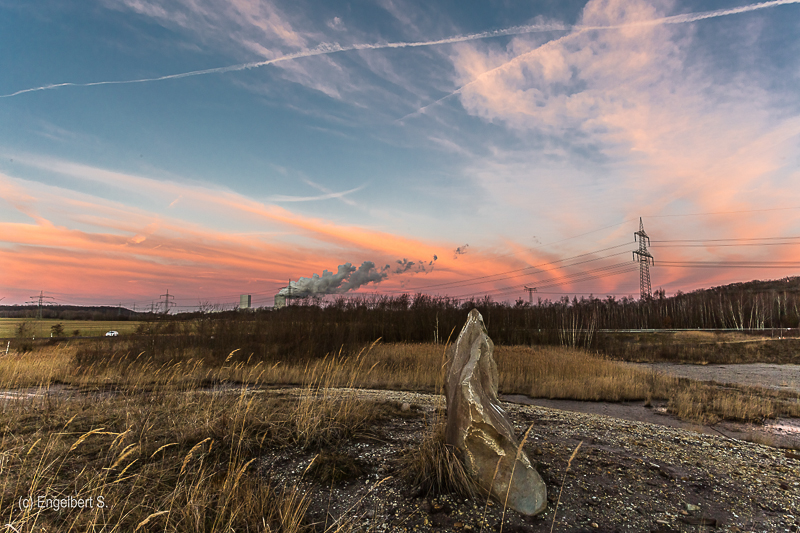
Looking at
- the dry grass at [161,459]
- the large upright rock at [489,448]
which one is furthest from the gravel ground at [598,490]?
the dry grass at [161,459]

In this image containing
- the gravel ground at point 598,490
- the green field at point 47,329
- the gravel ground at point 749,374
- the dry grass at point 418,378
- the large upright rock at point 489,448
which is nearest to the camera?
the gravel ground at point 598,490

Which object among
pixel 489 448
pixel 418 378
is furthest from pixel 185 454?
pixel 418 378

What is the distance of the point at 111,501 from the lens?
12.0 ft

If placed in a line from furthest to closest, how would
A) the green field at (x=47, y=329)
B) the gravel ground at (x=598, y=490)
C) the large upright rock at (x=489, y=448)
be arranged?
the green field at (x=47, y=329)
the large upright rock at (x=489, y=448)
the gravel ground at (x=598, y=490)

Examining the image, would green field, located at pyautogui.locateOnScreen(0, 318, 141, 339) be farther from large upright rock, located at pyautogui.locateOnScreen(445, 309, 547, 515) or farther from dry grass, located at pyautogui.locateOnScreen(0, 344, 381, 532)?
large upright rock, located at pyautogui.locateOnScreen(445, 309, 547, 515)

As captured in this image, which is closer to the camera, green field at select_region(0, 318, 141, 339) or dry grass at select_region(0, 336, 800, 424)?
dry grass at select_region(0, 336, 800, 424)

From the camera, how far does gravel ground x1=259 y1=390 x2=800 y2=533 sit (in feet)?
12.1

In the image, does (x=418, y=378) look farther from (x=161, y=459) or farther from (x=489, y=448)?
(x=489, y=448)

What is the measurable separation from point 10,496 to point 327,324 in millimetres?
18889

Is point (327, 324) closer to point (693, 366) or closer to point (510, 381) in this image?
point (510, 381)

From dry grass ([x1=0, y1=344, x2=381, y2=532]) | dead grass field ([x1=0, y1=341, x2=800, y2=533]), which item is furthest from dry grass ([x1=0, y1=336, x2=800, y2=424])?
dry grass ([x1=0, y1=344, x2=381, y2=532])

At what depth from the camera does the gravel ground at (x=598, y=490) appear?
369 centimetres

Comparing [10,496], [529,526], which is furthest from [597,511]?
[10,496]

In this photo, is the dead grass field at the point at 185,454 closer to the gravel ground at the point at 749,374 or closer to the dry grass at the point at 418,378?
the dry grass at the point at 418,378
